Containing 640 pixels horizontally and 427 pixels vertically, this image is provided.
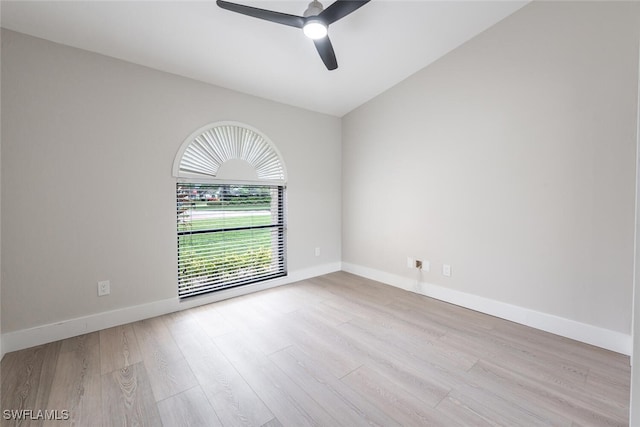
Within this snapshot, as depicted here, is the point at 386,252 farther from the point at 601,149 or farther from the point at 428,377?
the point at 601,149

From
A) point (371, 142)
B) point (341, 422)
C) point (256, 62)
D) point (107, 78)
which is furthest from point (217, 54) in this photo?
point (341, 422)

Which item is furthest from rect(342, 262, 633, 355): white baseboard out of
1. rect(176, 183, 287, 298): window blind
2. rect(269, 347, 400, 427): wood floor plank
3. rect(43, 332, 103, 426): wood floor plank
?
rect(43, 332, 103, 426): wood floor plank

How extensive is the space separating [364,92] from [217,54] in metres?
1.86

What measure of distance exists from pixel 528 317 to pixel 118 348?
11.5ft

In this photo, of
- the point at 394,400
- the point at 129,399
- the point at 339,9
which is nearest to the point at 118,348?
the point at 129,399

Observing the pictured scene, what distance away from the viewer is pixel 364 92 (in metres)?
3.55

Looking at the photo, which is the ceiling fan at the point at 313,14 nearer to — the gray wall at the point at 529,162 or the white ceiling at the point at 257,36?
the white ceiling at the point at 257,36

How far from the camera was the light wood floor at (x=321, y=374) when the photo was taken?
58.2 inches

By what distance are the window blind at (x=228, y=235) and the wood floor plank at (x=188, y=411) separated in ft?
4.77

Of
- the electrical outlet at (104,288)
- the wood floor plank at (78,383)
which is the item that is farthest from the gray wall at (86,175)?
the wood floor plank at (78,383)

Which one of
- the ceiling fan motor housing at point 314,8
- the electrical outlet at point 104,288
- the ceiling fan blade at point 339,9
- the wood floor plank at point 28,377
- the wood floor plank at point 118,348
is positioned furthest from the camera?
the electrical outlet at point 104,288

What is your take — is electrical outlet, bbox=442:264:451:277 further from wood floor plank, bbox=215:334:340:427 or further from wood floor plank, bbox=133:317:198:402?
wood floor plank, bbox=133:317:198:402

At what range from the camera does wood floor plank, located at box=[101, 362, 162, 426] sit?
144 cm

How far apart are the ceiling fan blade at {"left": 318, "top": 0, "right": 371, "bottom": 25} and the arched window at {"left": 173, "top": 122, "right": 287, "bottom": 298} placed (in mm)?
1697
